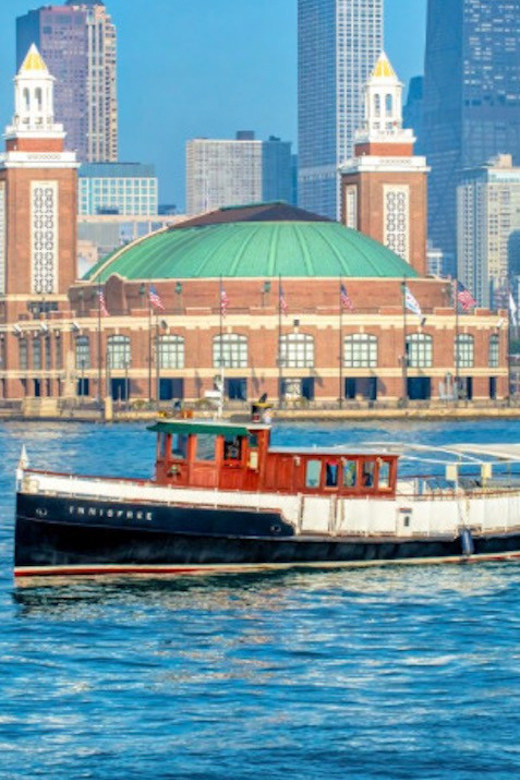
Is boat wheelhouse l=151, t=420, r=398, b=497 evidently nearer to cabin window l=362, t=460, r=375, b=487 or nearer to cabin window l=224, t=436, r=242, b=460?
cabin window l=224, t=436, r=242, b=460

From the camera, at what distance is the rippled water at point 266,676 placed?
4669cm

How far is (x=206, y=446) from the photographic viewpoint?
6888 cm

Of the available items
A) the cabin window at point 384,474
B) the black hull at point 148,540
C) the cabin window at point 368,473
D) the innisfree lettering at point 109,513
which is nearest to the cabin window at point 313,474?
the cabin window at point 368,473

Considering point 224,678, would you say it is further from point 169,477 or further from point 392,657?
point 169,477

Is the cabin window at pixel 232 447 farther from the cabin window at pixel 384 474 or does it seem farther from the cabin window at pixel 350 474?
the cabin window at pixel 384 474

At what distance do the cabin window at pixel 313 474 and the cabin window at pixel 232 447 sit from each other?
2022 mm

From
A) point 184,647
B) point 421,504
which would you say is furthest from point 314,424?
point 184,647

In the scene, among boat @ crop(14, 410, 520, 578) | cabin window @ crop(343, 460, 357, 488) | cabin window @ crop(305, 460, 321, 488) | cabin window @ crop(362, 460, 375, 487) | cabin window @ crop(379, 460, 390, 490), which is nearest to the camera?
boat @ crop(14, 410, 520, 578)

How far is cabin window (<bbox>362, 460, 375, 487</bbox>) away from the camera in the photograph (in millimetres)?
70125

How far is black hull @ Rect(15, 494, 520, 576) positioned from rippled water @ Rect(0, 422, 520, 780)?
746 mm

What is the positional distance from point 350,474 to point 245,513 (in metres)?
3.79

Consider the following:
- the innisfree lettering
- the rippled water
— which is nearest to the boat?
the innisfree lettering

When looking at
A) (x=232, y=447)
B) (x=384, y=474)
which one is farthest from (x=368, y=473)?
(x=232, y=447)

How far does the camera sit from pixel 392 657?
56562 mm
